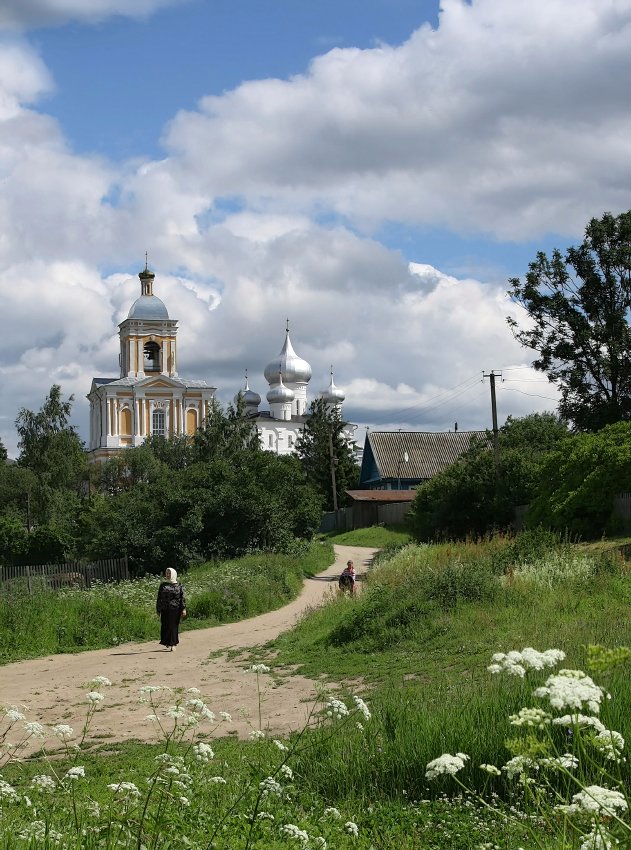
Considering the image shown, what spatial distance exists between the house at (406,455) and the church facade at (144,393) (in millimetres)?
21312

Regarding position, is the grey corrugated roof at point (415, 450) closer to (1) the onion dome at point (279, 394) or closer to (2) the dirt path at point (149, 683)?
(1) the onion dome at point (279, 394)

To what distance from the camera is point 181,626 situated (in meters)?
22.0

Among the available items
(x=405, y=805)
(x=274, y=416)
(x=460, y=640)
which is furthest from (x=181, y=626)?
(x=274, y=416)

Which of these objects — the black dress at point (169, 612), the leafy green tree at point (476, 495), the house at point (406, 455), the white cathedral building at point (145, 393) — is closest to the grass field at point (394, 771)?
the black dress at point (169, 612)

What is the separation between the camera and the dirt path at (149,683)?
11492 millimetres

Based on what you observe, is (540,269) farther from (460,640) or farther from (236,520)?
(460,640)

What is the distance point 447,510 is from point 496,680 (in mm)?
32859

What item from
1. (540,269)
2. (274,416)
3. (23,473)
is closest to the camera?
(540,269)

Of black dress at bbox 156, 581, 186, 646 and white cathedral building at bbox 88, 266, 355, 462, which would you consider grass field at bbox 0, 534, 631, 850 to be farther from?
white cathedral building at bbox 88, 266, 355, 462

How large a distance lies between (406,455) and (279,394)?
40.8 m

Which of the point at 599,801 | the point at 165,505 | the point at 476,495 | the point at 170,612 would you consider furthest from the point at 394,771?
the point at 476,495

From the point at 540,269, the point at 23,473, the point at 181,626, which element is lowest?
the point at 181,626

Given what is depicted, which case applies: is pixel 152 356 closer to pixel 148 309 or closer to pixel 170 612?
pixel 148 309

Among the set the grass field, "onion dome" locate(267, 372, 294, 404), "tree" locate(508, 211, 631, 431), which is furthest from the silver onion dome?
the grass field
